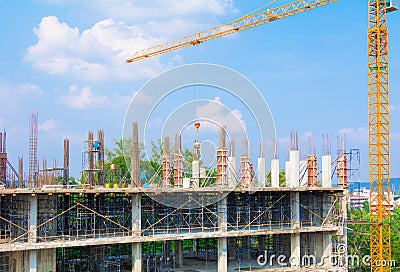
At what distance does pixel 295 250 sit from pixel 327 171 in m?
5.22

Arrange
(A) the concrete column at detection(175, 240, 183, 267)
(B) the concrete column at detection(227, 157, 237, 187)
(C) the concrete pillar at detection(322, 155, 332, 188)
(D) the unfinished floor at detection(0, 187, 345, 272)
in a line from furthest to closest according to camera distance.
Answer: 1. (A) the concrete column at detection(175, 240, 183, 267)
2. (C) the concrete pillar at detection(322, 155, 332, 188)
3. (B) the concrete column at detection(227, 157, 237, 187)
4. (D) the unfinished floor at detection(0, 187, 345, 272)

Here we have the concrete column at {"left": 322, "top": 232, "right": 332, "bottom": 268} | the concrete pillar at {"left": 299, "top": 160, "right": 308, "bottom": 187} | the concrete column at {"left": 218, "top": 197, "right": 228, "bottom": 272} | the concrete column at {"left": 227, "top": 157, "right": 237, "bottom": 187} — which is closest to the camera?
the concrete column at {"left": 218, "top": 197, "right": 228, "bottom": 272}

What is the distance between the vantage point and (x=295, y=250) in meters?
29.3

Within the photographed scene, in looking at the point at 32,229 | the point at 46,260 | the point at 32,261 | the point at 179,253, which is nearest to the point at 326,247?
the point at 179,253

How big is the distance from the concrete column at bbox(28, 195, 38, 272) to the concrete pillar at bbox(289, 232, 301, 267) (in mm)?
14540

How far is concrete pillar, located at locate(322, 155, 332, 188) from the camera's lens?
101 ft

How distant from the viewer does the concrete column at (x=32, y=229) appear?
2159 cm

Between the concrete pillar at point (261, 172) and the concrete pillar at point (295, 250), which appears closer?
the concrete pillar at point (295, 250)

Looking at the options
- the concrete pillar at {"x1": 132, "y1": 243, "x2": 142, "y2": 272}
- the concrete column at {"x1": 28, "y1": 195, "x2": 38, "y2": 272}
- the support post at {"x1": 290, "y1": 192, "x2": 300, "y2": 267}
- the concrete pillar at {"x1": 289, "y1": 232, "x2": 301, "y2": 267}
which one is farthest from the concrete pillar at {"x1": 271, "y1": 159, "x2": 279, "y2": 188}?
the concrete column at {"x1": 28, "y1": 195, "x2": 38, "y2": 272}

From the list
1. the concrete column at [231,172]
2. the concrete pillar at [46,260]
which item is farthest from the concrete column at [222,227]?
the concrete pillar at [46,260]

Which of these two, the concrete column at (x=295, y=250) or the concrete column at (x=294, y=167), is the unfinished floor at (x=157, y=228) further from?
the concrete column at (x=294, y=167)

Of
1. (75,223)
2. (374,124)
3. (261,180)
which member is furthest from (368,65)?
(75,223)

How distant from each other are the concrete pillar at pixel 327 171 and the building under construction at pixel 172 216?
6cm

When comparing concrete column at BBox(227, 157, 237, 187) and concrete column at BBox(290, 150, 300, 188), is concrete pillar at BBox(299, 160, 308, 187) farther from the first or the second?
concrete column at BBox(227, 157, 237, 187)
